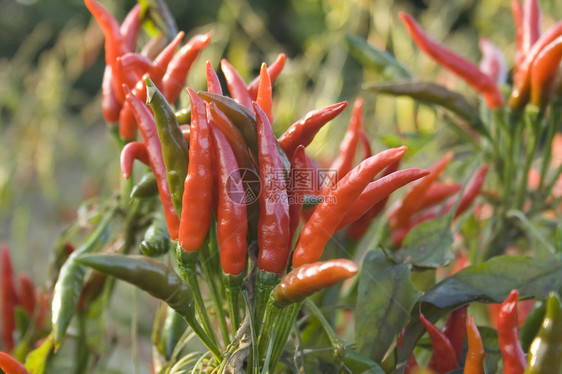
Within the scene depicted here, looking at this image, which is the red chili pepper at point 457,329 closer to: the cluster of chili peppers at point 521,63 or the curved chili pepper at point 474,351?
the curved chili pepper at point 474,351

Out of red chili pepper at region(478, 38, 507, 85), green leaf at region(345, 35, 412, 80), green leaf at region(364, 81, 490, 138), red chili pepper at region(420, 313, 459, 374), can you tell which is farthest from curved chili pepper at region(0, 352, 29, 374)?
red chili pepper at region(478, 38, 507, 85)

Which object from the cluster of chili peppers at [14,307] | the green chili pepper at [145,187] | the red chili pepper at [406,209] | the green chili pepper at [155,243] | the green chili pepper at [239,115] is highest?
the green chili pepper at [239,115]

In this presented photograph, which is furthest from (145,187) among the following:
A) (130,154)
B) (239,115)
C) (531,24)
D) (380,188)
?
(531,24)

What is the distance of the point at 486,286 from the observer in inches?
23.8

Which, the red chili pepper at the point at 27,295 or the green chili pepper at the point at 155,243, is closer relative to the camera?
the green chili pepper at the point at 155,243

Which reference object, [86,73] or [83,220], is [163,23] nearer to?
[83,220]

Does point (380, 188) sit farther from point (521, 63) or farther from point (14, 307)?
point (14, 307)

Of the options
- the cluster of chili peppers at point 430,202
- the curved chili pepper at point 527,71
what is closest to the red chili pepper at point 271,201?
the cluster of chili peppers at point 430,202

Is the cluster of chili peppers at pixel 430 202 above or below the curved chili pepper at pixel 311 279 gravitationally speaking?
below

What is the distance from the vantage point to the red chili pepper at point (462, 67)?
0.84 meters

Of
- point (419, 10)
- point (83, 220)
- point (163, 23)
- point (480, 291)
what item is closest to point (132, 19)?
point (163, 23)

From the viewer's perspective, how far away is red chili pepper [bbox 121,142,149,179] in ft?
1.80

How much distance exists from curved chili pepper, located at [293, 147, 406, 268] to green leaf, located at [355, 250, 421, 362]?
0.46 feet

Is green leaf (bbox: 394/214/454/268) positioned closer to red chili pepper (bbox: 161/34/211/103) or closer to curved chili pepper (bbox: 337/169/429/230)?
curved chili pepper (bbox: 337/169/429/230)
